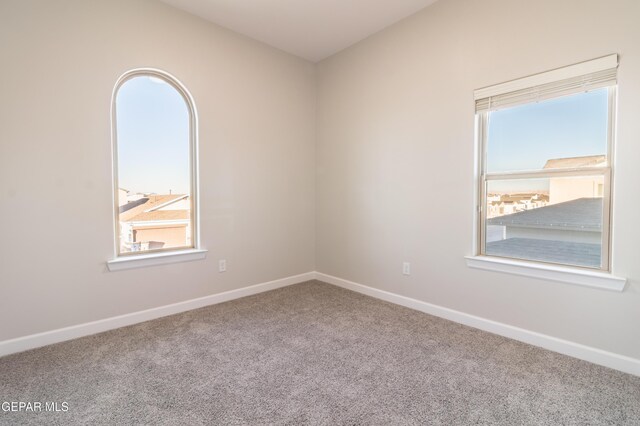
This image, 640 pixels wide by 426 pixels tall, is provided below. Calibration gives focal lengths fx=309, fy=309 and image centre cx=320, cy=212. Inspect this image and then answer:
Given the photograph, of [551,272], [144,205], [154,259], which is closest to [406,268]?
[551,272]

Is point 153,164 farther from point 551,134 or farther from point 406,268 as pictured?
point 551,134

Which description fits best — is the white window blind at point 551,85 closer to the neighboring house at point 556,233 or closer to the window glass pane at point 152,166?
the neighboring house at point 556,233

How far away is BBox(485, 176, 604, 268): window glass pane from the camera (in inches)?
86.0

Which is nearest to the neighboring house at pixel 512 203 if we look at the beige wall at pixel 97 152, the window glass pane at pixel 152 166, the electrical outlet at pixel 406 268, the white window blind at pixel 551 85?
the white window blind at pixel 551 85

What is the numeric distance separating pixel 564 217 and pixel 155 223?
11.5 feet

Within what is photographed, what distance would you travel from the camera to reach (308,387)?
6.04ft

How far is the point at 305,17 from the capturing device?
308 cm

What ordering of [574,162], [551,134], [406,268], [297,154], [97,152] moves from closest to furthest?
[574,162]
[551,134]
[97,152]
[406,268]
[297,154]

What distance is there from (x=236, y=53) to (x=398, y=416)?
3.57 metres

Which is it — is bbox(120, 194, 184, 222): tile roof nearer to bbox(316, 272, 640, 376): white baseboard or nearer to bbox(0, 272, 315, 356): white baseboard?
bbox(0, 272, 315, 356): white baseboard

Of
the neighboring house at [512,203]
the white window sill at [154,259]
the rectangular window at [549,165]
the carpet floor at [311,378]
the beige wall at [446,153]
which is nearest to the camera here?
the carpet floor at [311,378]

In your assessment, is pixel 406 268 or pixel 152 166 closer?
pixel 152 166

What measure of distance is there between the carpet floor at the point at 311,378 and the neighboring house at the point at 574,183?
3.77 feet

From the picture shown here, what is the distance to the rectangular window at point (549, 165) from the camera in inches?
83.7
